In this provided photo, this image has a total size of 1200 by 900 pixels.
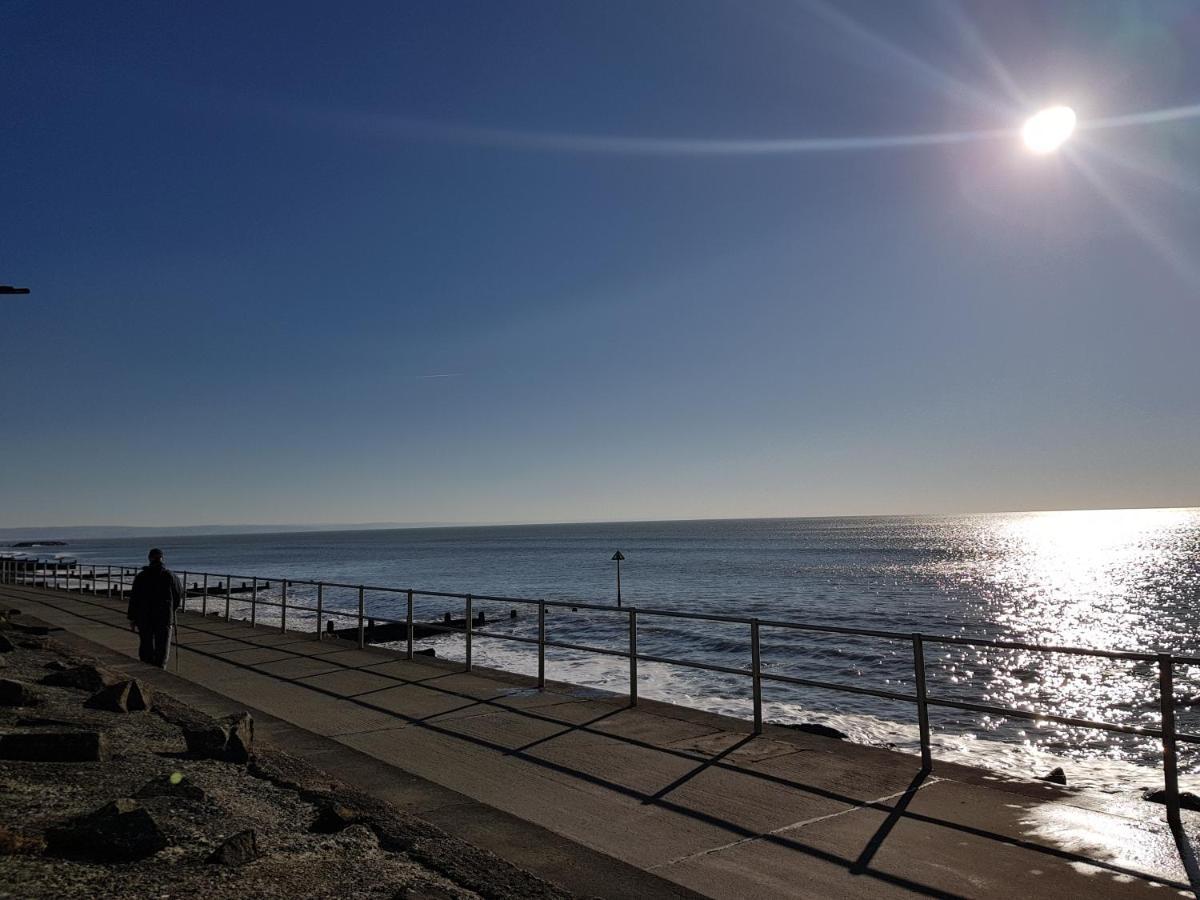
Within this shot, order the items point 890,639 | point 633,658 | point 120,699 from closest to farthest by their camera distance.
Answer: point 120,699 → point 633,658 → point 890,639

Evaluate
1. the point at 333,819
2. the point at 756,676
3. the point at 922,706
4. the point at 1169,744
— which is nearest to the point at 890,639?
the point at 756,676

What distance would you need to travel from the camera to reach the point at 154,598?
1041cm

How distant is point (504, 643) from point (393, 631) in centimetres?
538

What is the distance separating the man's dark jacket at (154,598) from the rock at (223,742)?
4.54 metres

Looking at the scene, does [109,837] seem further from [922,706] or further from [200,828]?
[922,706]

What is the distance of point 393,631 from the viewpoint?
2947 centimetres

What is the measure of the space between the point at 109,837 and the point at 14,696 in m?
4.56

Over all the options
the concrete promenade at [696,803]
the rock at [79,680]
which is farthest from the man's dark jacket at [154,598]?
the concrete promenade at [696,803]

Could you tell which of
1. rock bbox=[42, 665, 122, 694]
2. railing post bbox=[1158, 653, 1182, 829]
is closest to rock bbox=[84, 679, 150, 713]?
rock bbox=[42, 665, 122, 694]

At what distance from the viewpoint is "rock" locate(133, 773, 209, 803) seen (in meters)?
4.92

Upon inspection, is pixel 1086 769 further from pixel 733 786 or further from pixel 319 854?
pixel 319 854

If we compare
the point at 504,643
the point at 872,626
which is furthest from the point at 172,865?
the point at 872,626

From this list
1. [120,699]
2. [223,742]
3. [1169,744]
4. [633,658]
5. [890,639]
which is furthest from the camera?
[890,639]

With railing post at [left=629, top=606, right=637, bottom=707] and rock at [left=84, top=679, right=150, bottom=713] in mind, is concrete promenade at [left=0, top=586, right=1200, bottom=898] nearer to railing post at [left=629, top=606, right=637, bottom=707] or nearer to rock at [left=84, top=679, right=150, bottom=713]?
railing post at [left=629, top=606, right=637, bottom=707]
